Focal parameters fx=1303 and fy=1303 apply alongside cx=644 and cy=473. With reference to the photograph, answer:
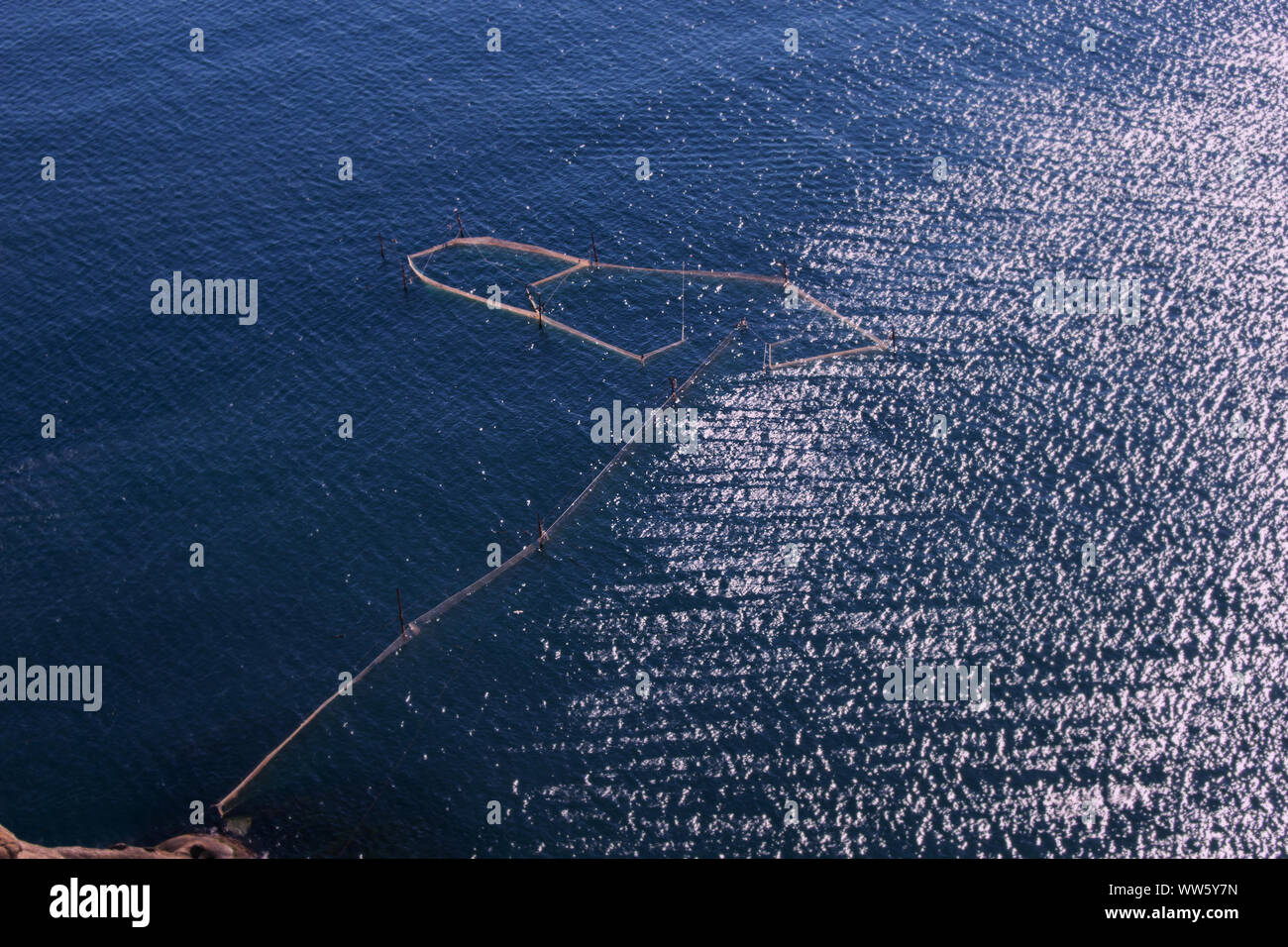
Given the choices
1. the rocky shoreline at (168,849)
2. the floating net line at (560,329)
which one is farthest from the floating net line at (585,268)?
the rocky shoreline at (168,849)

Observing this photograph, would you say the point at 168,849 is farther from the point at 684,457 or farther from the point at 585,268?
the point at 585,268

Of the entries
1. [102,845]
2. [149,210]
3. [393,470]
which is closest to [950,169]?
[393,470]

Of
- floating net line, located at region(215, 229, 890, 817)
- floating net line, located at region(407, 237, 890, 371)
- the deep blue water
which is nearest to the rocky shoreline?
the deep blue water

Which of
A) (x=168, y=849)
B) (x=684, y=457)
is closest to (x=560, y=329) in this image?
(x=684, y=457)

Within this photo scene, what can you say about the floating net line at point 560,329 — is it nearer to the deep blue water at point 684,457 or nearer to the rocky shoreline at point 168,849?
the deep blue water at point 684,457

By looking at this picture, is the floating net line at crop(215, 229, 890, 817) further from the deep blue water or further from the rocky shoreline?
the rocky shoreline

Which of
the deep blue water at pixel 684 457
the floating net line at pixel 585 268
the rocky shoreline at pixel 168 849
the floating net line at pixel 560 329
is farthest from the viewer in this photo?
the floating net line at pixel 585 268
